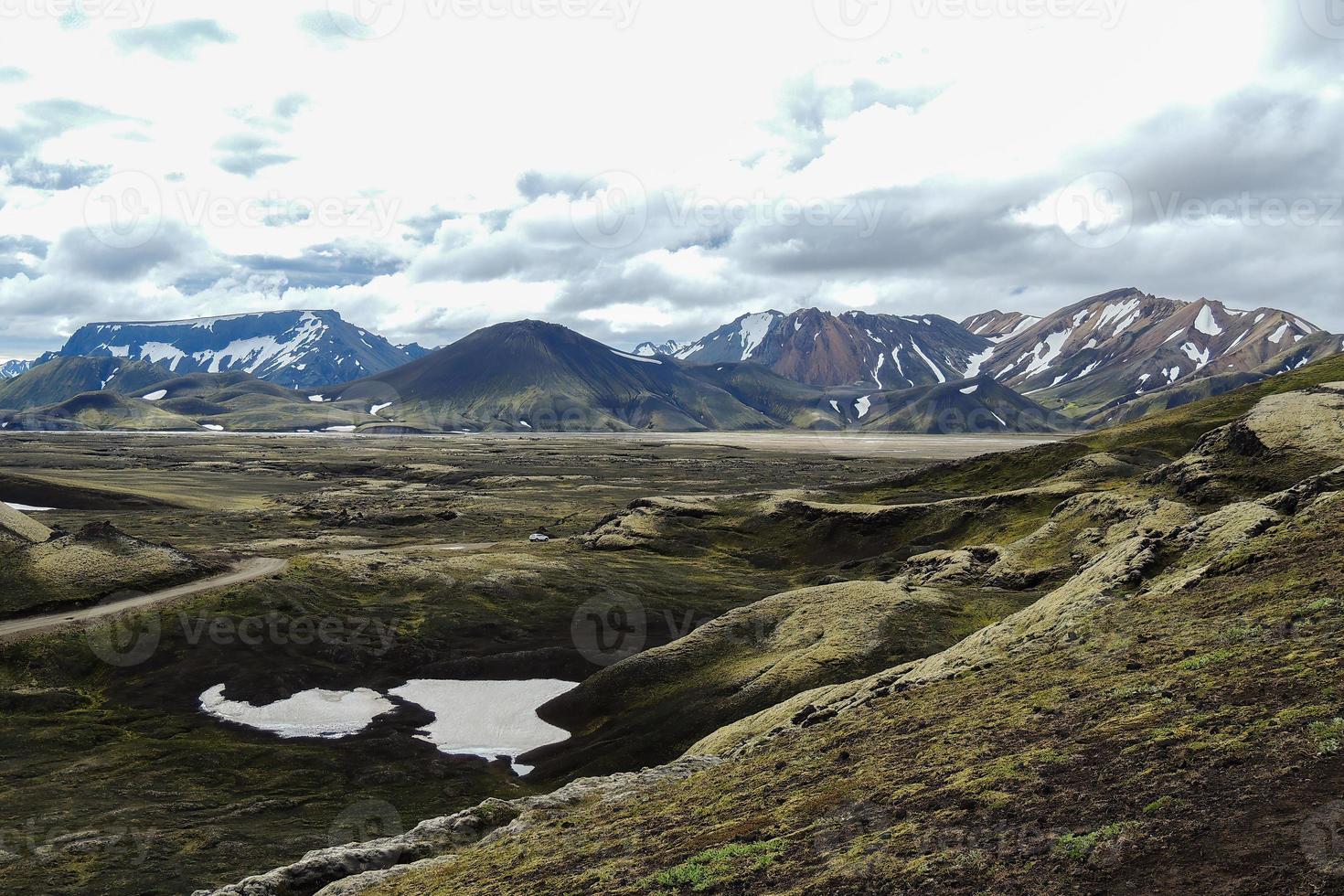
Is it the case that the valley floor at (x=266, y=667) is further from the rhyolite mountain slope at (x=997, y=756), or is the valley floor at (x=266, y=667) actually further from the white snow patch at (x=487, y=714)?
the rhyolite mountain slope at (x=997, y=756)

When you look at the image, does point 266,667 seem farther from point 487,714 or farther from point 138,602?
point 487,714

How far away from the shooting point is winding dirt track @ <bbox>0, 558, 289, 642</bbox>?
81562mm

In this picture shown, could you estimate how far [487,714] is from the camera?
74312 mm

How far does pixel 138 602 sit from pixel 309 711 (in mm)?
35149

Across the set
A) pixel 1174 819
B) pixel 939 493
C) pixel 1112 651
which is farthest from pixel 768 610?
pixel 939 493

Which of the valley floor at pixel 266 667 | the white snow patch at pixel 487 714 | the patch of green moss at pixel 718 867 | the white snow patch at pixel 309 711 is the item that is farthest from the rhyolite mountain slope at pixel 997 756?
the white snow patch at pixel 309 711

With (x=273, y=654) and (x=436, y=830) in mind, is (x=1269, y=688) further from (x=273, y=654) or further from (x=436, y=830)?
(x=273, y=654)

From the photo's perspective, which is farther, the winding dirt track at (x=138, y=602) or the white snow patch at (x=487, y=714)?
the winding dirt track at (x=138, y=602)

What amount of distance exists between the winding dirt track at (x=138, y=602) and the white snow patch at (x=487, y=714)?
3583 cm

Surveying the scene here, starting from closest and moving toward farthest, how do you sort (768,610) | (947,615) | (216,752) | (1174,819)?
(1174,819), (216,752), (947,615), (768,610)

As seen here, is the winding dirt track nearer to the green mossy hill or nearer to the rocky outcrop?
the rocky outcrop

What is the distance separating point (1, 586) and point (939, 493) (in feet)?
476

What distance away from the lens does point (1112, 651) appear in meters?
34.0

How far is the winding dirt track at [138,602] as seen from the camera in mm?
81562
